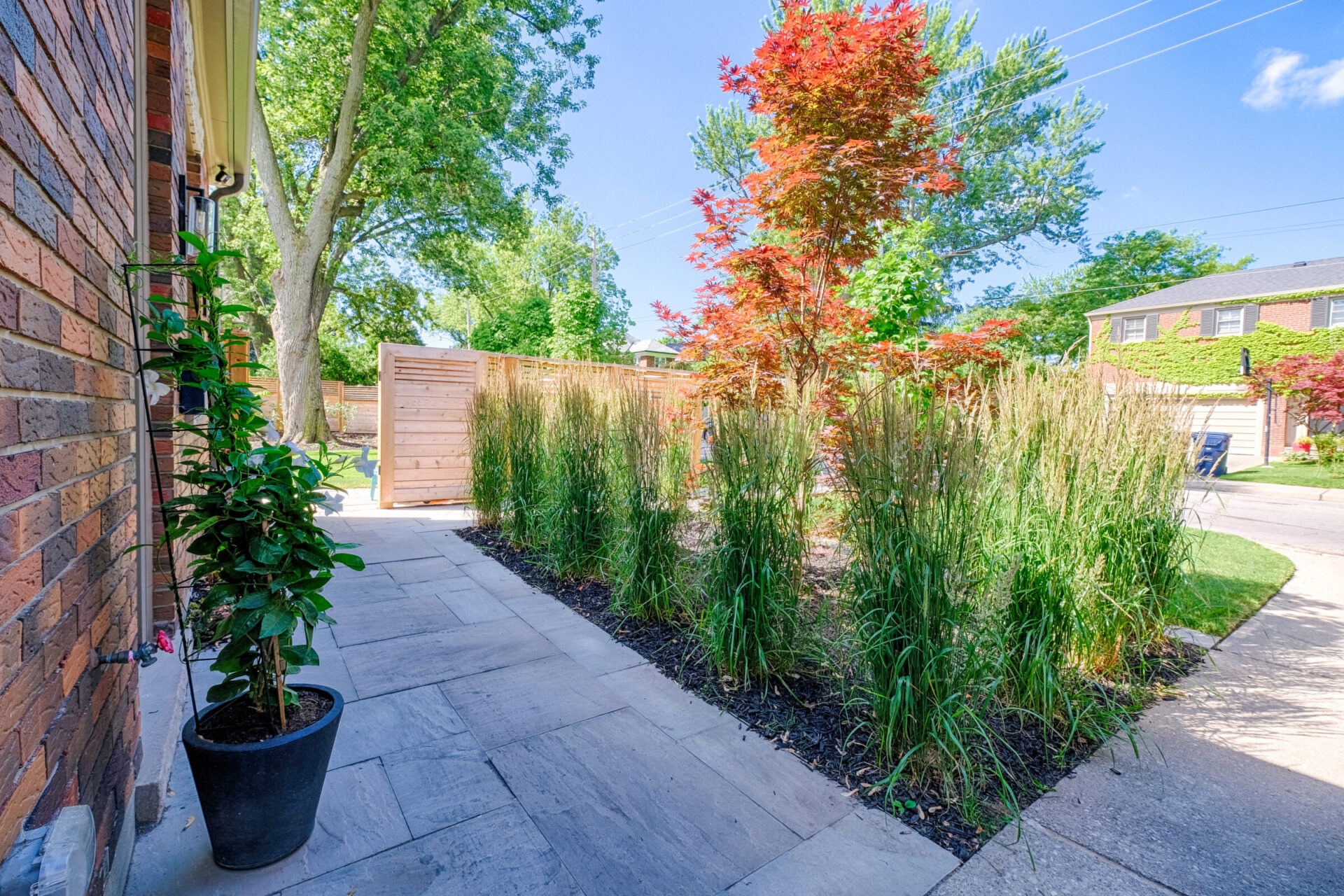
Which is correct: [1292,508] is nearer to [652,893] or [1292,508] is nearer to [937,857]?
[937,857]

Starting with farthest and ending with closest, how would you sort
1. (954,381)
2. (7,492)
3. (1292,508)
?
1. (1292,508)
2. (954,381)
3. (7,492)

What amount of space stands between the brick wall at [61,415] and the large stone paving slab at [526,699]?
0.98 meters

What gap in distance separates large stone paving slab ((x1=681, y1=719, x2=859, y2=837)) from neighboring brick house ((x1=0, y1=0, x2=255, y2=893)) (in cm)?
151

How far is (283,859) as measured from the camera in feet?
4.83

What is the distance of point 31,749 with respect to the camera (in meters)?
0.80

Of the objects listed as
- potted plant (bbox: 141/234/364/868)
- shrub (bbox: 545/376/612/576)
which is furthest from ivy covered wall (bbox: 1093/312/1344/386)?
potted plant (bbox: 141/234/364/868)

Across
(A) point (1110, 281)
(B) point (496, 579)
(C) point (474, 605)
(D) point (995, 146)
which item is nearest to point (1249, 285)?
(A) point (1110, 281)

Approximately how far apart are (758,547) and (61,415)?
198 centimetres

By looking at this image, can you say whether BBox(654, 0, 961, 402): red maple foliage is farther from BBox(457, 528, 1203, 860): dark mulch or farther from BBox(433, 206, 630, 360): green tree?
BBox(433, 206, 630, 360): green tree

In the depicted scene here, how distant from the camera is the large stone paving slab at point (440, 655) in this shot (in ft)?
8.11

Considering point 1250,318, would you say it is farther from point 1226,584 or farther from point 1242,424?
point 1226,584

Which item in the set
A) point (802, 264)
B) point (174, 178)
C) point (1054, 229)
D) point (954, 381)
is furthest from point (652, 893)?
point (1054, 229)

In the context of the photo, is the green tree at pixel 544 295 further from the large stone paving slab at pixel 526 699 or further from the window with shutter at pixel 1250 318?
the window with shutter at pixel 1250 318

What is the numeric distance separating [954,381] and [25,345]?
3.95 m
